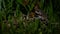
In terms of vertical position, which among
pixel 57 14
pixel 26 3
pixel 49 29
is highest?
pixel 26 3

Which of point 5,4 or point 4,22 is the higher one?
point 5,4

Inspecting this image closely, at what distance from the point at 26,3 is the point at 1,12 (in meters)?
0.28

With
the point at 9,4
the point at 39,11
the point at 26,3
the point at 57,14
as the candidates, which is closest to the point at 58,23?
the point at 57,14

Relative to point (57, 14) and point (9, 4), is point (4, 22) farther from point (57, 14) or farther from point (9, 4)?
point (57, 14)

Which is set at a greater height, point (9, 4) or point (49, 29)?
point (9, 4)

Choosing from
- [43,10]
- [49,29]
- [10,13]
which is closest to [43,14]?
[43,10]

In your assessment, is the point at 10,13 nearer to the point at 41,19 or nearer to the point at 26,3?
the point at 26,3

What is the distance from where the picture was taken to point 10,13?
2012 millimetres

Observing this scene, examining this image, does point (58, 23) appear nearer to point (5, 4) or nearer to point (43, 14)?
point (43, 14)

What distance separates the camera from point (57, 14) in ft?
6.82

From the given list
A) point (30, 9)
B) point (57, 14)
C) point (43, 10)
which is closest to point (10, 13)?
point (30, 9)

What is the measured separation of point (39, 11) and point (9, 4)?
0.33m

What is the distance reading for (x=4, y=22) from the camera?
1977 mm

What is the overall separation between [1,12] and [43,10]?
449 mm
